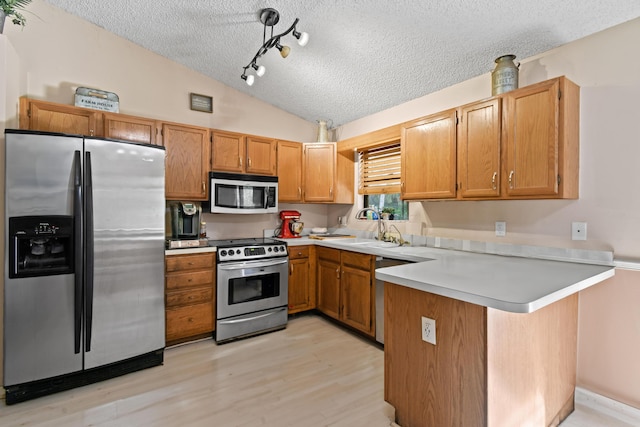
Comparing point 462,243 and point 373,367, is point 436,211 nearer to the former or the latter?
point 462,243

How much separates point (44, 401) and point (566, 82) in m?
4.01

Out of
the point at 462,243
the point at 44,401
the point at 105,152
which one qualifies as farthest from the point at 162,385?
the point at 462,243

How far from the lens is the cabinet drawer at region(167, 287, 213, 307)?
279cm

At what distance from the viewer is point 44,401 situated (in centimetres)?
207

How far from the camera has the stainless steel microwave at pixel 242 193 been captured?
10.6 feet

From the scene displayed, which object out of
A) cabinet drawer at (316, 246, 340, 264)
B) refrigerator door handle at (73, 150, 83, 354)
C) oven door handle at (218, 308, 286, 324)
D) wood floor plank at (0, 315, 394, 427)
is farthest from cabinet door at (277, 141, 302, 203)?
refrigerator door handle at (73, 150, 83, 354)

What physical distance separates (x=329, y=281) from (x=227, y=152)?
1824 millimetres

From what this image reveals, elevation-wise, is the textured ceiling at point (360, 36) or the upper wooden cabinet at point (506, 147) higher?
the textured ceiling at point (360, 36)

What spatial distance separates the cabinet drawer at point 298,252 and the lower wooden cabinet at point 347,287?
0.14 metres

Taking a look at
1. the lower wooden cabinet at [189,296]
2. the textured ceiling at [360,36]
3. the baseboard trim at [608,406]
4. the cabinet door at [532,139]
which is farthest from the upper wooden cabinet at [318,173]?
the baseboard trim at [608,406]

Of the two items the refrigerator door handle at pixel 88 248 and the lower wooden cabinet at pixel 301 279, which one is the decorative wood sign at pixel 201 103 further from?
the lower wooden cabinet at pixel 301 279

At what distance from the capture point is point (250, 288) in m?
3.17

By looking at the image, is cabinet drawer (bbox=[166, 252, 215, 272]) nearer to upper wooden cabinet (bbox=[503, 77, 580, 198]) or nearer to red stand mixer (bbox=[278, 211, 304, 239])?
red stand mixer (bbox=[278, 211, 304, 239])

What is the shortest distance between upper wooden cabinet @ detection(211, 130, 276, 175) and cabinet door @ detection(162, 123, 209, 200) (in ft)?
0.40
